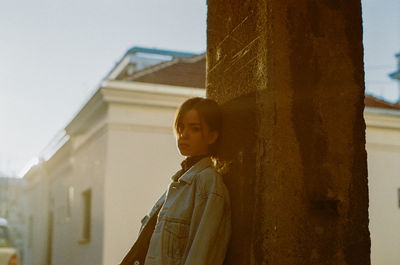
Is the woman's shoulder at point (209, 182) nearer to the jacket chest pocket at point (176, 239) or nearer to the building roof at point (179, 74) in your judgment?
the jacket chest pocket at point (176, 239)

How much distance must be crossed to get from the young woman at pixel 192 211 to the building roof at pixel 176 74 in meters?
9.20

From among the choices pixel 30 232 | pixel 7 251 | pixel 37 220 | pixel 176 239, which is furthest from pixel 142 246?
pixel 30 232

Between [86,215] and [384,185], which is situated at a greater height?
[384,185]

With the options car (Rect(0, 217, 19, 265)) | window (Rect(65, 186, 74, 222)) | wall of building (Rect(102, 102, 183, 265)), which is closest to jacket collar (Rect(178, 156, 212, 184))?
car (Rect(0, 217, 19, 265))

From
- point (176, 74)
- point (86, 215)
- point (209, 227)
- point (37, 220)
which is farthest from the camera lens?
point (37, 220)

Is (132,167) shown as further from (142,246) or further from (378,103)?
(142,246)

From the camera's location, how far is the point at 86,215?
13.4 metres

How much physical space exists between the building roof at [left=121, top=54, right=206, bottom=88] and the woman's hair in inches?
359

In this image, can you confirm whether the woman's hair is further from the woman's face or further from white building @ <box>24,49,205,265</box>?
white building @ <box>24,49,205,265</box>

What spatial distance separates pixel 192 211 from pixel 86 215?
37.7 feet

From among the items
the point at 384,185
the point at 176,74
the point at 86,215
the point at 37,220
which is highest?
the point at 176,74

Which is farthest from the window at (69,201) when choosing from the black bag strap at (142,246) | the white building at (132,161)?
the black bag strap at (142,246)

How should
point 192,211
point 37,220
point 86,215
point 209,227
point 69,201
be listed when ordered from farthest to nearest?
point 37,220
point 69,201
point 86,215
point 192,211
point 209,227

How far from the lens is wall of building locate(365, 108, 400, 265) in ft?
43.6
